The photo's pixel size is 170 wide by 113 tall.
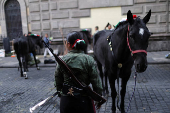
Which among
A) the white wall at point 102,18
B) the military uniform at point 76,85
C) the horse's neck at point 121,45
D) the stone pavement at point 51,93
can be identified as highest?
the white wall at point 102,18

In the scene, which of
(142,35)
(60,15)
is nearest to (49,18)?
(60,15)

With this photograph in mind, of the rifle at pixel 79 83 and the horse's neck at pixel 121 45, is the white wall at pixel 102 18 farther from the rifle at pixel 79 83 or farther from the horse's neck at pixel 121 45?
the rifle at pixel 79 83

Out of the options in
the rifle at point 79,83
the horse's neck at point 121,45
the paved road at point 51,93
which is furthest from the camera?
the paved road at point 51,93

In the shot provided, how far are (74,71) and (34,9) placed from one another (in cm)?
1276

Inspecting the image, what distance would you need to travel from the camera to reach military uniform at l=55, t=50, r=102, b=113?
78.1 inches

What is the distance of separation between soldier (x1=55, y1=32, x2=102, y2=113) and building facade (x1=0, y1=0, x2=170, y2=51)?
1106 centimetres

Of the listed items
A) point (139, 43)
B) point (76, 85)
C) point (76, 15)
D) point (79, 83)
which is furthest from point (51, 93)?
point (76, 15)

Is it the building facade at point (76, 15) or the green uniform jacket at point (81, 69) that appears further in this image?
the building facade at point (76, 15)

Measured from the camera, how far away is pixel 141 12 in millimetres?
11938

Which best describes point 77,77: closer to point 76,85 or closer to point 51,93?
point 76,85

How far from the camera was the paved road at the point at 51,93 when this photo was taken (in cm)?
377

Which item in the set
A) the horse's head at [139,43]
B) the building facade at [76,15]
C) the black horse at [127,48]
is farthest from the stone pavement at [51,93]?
the building facade at [76,15]

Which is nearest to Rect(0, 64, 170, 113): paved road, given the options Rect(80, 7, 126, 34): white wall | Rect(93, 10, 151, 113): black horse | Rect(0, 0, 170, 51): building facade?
Rect(93, 10, 151, 113): black horse

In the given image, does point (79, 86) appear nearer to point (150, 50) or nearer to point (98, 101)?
point (98, 101)
